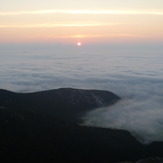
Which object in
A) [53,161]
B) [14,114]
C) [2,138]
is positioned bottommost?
[53,161]

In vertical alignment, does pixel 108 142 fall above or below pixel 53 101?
below

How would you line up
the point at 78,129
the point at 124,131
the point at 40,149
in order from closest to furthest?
the point at 40,149, the point at 78,129, the point at 124,131

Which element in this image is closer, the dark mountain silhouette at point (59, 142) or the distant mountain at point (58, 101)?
the dark mountain silhouette at point (59, 142)

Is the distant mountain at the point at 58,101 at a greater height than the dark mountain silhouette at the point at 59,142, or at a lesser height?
greater

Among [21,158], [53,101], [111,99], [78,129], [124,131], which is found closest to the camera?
[21,158]

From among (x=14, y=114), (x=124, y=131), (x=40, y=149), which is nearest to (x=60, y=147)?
(x=40, y=149)

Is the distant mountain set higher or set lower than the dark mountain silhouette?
higher

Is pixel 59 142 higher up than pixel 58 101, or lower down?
lower down

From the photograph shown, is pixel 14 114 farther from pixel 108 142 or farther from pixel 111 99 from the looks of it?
pixel 111 99

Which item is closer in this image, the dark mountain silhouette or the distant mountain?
the dark mountain silhouette

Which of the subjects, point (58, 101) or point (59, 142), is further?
point (58, 101)

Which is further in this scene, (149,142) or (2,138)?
(149,142)
